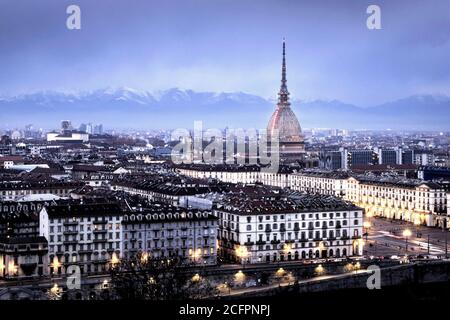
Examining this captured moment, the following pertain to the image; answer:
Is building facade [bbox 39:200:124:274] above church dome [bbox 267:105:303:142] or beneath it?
beneath

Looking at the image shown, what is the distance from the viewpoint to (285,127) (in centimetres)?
12181

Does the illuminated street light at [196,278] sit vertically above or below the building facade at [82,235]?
below

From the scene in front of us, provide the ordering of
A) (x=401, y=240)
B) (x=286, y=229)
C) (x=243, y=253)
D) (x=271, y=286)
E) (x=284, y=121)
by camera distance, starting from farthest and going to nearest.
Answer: (x=284, y=121) → (x=401, y=240) → (x=286, y=229) → (x=243, y=253) → (x=271, y=286)

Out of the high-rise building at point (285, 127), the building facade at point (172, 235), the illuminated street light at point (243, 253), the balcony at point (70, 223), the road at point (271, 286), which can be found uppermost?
the high-rise building at point (285, 127)

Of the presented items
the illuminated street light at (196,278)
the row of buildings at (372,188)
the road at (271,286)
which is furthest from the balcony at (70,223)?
the row of buildings at (372,188)

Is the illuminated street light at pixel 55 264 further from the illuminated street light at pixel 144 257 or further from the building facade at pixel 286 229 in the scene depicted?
the building facade at pixel 286 229

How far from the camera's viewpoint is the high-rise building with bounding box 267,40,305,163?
4562 inches

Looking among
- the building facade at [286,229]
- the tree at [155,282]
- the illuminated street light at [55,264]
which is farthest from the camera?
the building facade at [286,229]

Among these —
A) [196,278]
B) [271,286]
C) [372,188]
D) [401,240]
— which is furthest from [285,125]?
[196,278]

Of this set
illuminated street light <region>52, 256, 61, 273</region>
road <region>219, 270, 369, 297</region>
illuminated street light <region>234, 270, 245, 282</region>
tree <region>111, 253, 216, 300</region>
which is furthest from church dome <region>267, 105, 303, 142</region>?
tree <region>111, 253, 216, 300</region>

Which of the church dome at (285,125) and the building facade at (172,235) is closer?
→ the building facade at (172,235)

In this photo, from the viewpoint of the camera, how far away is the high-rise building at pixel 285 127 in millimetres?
115875

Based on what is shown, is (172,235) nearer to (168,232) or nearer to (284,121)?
(168,232)

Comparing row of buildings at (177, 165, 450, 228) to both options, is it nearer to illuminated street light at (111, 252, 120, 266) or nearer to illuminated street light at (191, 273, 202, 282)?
illuminated street light at (111, 252, 120, 266)
